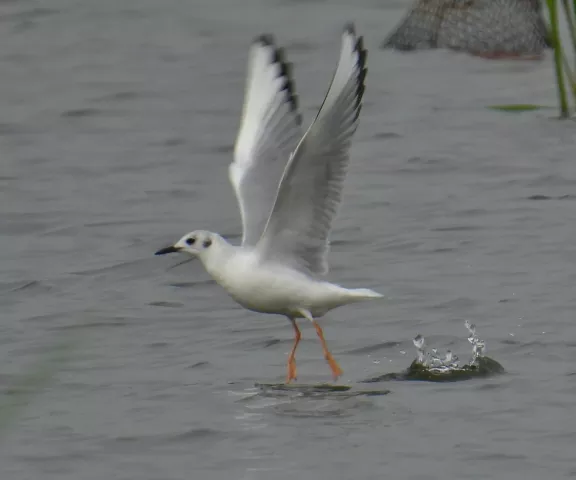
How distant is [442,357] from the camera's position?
Answer: 8.08m

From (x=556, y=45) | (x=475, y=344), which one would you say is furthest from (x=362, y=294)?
(x=556, y=45)

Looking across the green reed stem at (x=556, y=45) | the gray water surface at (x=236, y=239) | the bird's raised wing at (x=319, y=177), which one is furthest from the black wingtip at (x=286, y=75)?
the green reed stem at (x=556, y=45)

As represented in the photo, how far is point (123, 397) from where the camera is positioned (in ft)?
25.4

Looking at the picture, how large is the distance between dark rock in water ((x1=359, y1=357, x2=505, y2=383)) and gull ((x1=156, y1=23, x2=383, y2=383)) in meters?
0.31

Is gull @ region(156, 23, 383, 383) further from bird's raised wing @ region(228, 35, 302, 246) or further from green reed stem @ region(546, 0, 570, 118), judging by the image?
green reed stem @ region(546, 0, 570, 118)

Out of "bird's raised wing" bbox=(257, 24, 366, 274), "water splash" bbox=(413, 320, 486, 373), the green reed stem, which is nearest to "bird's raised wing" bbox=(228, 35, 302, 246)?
"bird's raised wing" bbox=(257, 24, 366, 274)

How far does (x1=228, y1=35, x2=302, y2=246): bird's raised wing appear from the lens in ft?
27.2

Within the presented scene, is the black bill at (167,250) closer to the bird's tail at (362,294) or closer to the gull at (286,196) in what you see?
the gull at (286,196)

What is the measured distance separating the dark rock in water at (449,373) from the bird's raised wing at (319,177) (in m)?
0.66

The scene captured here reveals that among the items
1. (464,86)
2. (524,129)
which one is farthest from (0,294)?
(464,86)

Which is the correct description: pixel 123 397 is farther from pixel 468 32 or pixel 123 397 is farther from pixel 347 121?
pixel 468 32

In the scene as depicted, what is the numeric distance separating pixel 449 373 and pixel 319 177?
1244mm

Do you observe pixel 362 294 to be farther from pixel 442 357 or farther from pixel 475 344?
pixel 475 344

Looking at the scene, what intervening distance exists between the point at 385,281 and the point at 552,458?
3.43 metres
